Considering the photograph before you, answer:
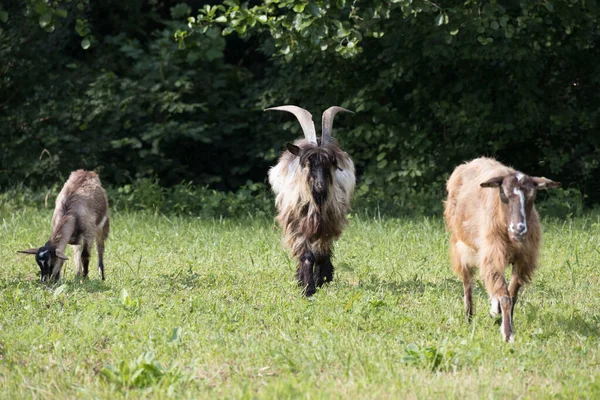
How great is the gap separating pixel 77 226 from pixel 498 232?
14.9 feet

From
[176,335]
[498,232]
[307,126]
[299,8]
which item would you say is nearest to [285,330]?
[176,335]

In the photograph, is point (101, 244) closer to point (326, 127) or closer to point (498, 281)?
point (326, 127)

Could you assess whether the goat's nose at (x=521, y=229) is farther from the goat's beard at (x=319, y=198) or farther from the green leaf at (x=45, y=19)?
the green leaf at (x=45, y=19)

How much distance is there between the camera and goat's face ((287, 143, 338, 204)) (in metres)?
8.59

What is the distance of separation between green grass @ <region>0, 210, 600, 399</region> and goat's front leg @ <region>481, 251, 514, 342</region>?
20cm

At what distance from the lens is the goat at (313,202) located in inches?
341

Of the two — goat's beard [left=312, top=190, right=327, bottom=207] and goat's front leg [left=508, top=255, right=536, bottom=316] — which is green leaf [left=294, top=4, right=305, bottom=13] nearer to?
goat's beard [left=312, top=190, right=327, bottom=207]

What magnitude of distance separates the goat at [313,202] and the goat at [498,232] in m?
1.36

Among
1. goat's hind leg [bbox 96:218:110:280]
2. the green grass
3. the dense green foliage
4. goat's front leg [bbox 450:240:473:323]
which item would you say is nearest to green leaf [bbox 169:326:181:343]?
the green grass

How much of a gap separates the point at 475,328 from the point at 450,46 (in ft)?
29.3

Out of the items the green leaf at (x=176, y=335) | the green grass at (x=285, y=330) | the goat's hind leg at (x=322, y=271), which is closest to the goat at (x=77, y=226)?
the green grass at (x=285, y=330)

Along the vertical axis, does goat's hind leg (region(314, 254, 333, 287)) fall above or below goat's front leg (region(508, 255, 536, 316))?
below

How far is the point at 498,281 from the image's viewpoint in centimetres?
699

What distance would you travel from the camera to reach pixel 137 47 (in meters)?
17.0
